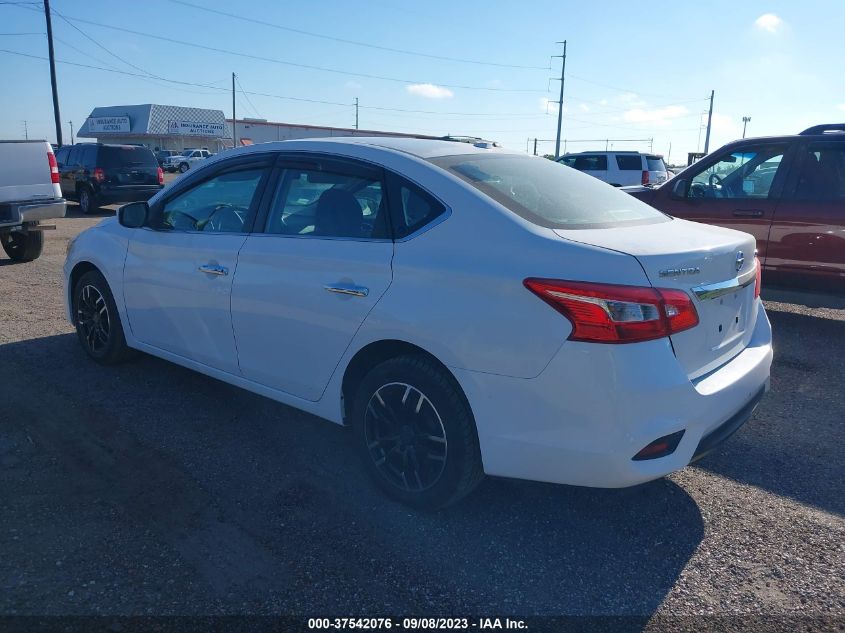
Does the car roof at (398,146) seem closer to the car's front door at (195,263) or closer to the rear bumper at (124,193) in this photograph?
the car's front door at (195,263)

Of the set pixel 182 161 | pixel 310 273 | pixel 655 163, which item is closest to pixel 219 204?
pixel 310 273

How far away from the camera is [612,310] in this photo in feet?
8.28

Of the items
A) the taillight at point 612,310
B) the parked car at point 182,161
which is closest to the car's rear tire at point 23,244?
the taillight at point 612,310

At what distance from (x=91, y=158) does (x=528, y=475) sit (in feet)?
57.1

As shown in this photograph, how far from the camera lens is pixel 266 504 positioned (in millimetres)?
3244

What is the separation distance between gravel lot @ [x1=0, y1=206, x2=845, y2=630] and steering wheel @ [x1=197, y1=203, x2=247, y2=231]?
3.88 feet

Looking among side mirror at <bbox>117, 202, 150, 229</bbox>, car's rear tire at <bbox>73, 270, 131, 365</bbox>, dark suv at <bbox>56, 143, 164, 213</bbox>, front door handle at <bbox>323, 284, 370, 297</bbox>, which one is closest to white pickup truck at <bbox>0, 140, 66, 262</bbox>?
car's rear tire at <bbox>73, 270, 131, 365</bbox>

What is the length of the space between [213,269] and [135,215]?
1012 millimetres

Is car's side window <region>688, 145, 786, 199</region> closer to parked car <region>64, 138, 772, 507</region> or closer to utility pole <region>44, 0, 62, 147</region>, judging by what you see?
parked car <region>64, 138, 772, 507</region>

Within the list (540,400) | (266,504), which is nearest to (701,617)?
(540,400)

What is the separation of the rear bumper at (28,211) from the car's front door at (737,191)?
311 inches

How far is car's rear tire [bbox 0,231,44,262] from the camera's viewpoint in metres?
9.89

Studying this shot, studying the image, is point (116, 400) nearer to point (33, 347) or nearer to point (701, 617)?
point (33, 347)

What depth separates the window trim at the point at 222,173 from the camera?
3818mm
